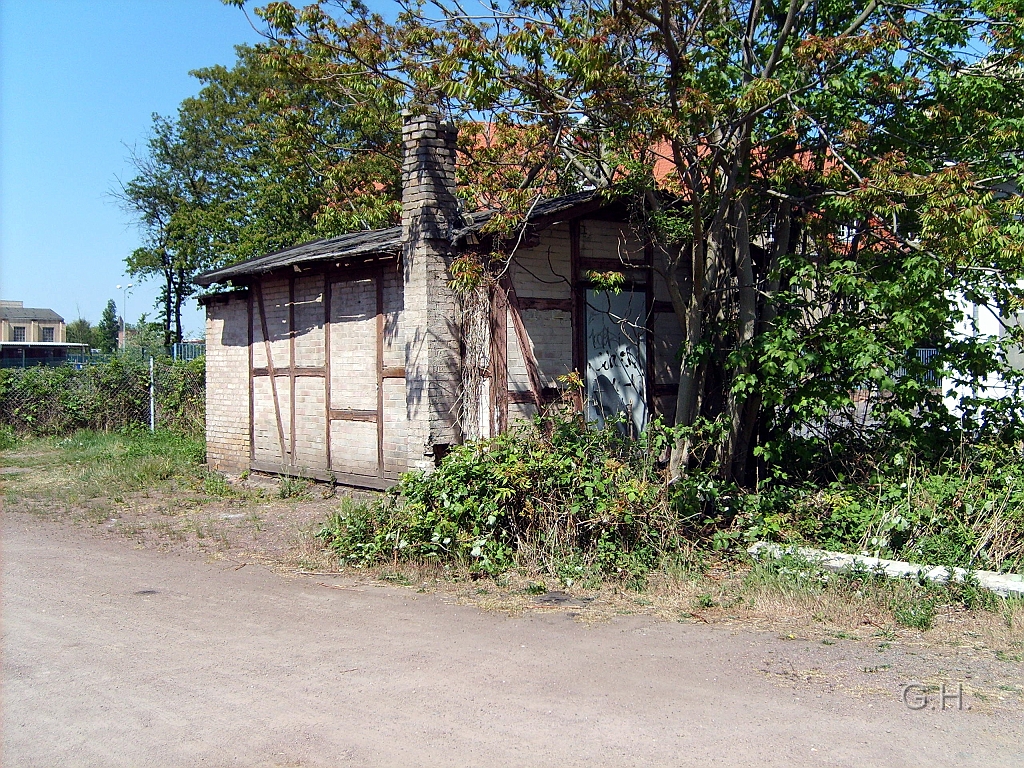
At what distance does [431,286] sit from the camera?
9.78m

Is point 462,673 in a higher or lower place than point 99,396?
lower

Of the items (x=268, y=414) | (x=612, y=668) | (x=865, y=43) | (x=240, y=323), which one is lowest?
(x=612, y=668)

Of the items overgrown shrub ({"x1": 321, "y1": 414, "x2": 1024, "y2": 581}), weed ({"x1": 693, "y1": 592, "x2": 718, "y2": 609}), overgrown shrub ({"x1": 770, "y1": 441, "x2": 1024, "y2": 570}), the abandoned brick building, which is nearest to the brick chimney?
the abandoned brick building

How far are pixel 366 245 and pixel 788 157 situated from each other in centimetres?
532

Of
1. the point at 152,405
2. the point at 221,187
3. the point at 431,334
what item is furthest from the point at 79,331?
the point at 431,334

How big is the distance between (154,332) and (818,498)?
30506 mm

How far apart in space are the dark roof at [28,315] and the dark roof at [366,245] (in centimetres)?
8630

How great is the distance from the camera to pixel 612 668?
559cm

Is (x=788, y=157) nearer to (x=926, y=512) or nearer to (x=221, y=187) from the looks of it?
(x=926, y=512)

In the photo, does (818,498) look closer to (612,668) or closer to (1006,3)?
(612,668)

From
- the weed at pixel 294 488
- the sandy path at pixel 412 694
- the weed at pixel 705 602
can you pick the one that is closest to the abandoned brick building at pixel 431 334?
the weed at pixel 294 488

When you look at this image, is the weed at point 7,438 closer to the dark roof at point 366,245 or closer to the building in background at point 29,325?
the dark roof at point 366,245

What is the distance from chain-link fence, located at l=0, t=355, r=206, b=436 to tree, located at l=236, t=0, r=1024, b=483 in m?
12.1

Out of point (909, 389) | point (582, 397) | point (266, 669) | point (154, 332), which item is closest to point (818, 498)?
point (909, 389)
